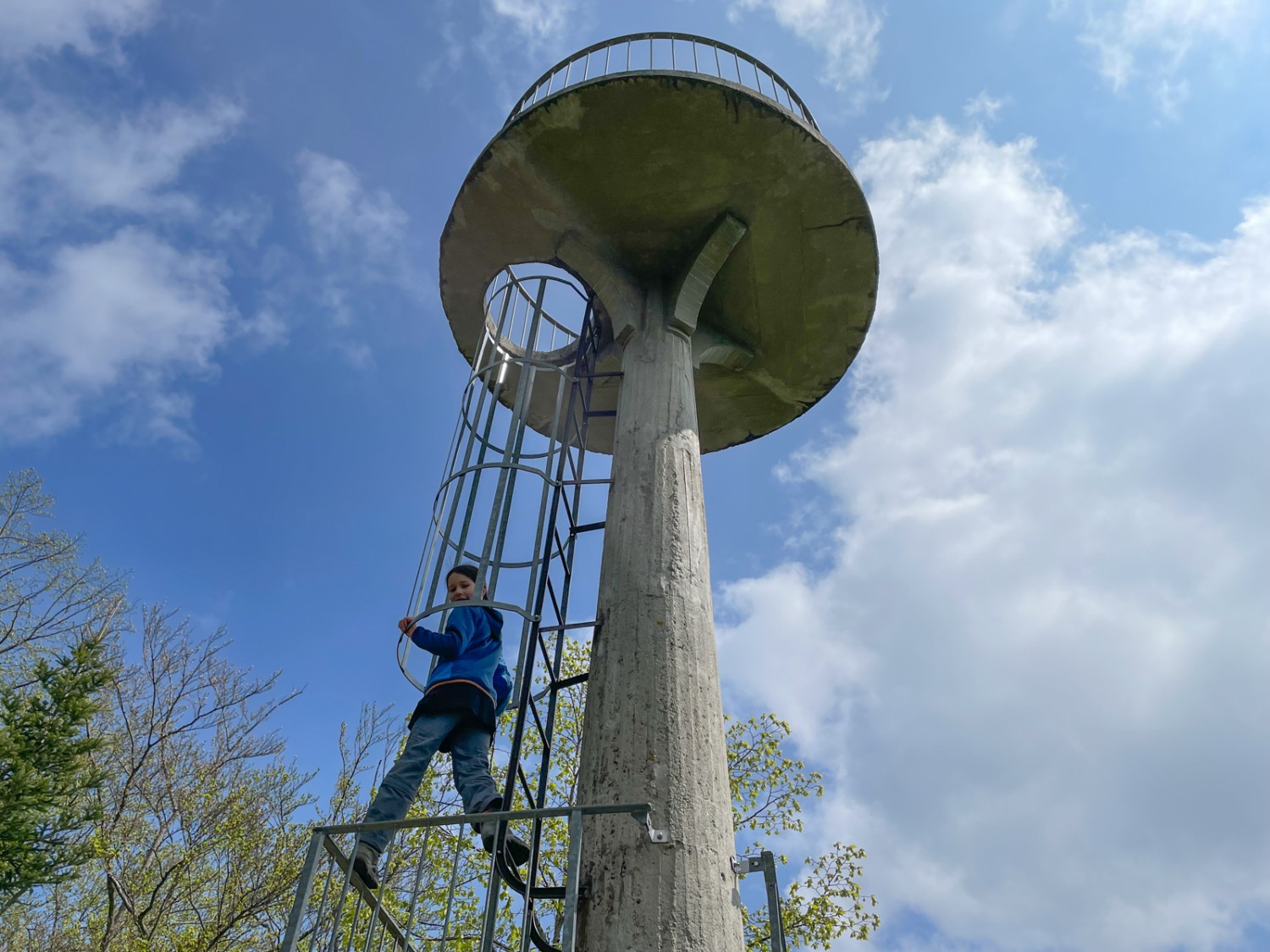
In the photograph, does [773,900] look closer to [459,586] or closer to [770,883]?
[770,883]

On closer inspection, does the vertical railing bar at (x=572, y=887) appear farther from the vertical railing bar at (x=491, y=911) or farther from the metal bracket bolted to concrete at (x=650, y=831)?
the metal bracket bolted to concrete at (x=650, y=831)

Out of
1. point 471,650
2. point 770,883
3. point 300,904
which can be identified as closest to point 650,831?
point 770,883

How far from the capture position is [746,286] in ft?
29.9

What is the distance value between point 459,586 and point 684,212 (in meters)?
4.52

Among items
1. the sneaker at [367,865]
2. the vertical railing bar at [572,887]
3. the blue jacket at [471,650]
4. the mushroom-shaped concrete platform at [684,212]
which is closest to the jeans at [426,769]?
the sneaker at [367,865]

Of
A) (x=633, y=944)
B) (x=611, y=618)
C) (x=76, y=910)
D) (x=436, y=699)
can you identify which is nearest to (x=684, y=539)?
(x=611, y=618)

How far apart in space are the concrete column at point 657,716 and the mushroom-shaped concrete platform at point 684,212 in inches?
86.1

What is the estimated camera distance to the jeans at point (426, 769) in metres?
4.83

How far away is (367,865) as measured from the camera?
454cm

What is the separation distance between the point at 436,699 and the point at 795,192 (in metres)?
5.80

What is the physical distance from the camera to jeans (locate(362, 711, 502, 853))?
483 centimetres

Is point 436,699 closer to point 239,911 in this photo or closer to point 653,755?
point 653,755

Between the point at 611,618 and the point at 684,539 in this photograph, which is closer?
the point at 611,618

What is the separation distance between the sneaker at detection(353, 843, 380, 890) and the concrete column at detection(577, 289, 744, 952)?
1.13 metres
